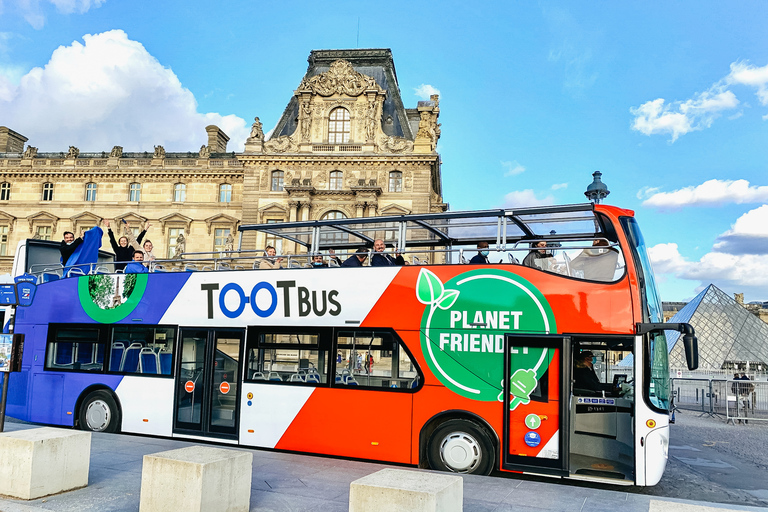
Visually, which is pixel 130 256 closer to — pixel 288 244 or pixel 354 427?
pixel 354 427

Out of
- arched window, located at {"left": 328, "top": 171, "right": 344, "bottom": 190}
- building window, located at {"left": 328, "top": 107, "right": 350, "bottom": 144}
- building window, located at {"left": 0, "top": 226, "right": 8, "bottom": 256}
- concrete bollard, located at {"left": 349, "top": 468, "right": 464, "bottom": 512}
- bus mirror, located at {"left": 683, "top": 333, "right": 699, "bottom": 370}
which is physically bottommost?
concrete bollard, located at {"left": 349, "top": 468, "right": 464, "bottom": 512}

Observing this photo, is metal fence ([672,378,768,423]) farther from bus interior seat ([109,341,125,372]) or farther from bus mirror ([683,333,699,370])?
bus interior seat ([109,341,125,372])

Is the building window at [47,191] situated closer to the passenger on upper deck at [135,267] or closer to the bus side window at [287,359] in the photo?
the passenger on upper deck at [135,267]

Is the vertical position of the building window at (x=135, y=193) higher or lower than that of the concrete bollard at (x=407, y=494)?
higher

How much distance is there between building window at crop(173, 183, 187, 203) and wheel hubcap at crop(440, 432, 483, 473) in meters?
46.0

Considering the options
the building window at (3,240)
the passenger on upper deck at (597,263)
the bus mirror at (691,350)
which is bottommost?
the bus mirror at (691,350)

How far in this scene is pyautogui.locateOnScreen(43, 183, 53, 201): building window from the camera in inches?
2084

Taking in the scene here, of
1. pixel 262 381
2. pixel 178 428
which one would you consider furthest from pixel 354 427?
pixel 178 428

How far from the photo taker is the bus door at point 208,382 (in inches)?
422

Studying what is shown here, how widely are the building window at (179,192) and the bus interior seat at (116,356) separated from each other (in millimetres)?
41219

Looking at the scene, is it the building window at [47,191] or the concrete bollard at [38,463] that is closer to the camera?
the concrete bollard at [38,463]

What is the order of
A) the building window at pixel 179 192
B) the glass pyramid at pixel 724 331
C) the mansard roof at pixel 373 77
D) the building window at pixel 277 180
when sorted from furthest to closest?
1. the building window at pixel 179 192
2. the mansard roof at pixel 373 77
3. the building window at pixel 277 180
4. the glass pyramid at pixel 724 331

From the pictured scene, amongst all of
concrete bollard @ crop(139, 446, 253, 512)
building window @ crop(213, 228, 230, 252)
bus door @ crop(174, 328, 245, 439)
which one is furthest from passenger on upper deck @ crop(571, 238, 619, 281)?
building window @ crop(213, 228, 230, 252)

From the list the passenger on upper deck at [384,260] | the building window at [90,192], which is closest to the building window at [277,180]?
the building window at [90,192]
